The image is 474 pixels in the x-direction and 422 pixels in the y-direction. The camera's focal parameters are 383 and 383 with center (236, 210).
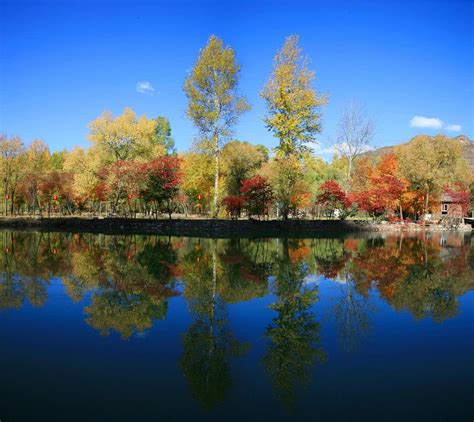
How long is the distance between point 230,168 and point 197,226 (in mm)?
13503

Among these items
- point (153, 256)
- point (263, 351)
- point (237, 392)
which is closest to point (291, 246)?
point (153, 256)

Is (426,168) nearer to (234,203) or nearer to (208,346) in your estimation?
(234,203)

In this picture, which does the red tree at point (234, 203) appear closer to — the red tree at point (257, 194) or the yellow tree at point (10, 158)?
the red tree at point (257, 194)

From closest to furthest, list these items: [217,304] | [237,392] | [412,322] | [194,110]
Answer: [237,392] < [412,322] < [217,304] < [194,110]

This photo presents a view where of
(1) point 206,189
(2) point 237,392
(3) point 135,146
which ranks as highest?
(3) point 135,146

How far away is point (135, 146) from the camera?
39156mm

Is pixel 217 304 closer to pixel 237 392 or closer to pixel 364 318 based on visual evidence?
pixel 364 318

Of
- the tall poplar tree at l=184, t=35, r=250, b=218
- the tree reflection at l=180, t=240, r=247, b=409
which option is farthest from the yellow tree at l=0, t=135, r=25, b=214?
the tree reflection at l=180, t=240, r=247, b=409

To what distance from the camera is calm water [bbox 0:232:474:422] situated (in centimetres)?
407

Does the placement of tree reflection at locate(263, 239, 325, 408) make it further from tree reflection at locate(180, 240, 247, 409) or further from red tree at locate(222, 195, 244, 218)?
red tree at locate(222, 195, 244, 218)

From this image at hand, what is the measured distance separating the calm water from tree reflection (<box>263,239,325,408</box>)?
24mm

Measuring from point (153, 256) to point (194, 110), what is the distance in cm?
1593

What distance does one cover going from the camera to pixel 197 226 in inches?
1017

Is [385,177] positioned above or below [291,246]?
above
